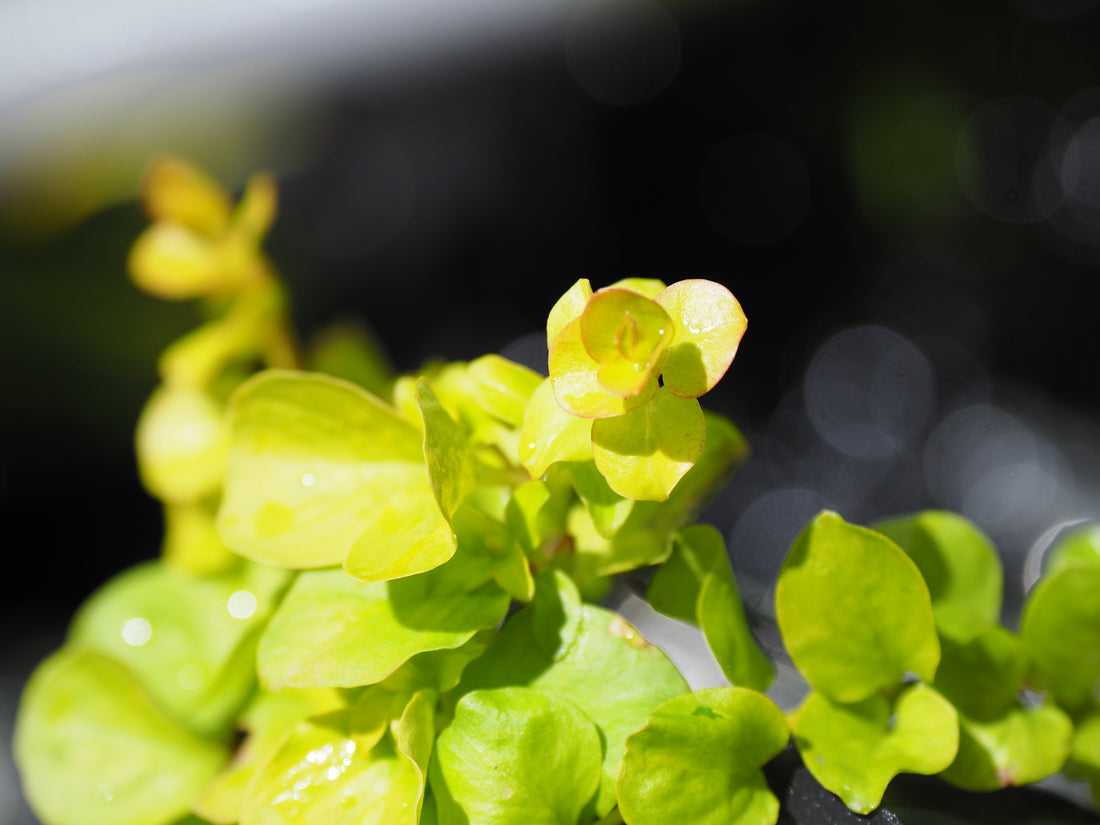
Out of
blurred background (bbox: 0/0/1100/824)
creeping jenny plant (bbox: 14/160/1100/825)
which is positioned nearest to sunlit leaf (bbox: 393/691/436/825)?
creeping jenny plant (bbox: 14/160/1100/825)

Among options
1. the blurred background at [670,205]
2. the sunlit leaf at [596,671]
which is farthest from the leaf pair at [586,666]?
the blurred background at [670,205]

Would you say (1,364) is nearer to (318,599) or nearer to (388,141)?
(388,141)

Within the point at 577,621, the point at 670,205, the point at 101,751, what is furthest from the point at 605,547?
the point at 670,205

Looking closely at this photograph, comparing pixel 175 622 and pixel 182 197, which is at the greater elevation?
pixel 182 197

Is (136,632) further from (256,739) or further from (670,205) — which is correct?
(670,205)

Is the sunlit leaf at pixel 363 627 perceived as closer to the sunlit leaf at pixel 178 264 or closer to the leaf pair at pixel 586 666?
the leaf pair at pixel 586 666

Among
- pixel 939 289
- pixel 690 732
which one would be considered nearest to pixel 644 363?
pixel 690 732
